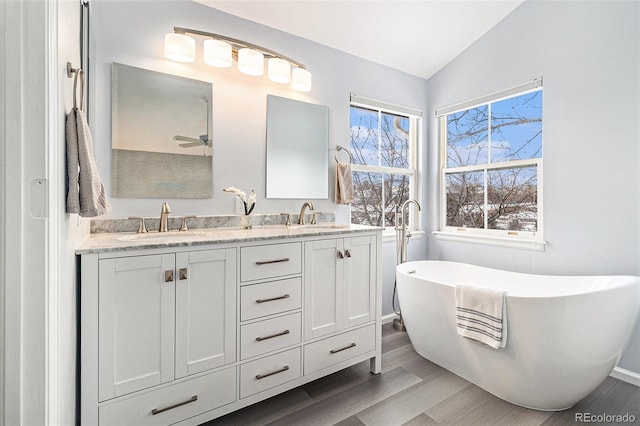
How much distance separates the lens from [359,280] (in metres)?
2.07

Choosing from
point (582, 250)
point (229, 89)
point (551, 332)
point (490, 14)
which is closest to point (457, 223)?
point (582, 250)

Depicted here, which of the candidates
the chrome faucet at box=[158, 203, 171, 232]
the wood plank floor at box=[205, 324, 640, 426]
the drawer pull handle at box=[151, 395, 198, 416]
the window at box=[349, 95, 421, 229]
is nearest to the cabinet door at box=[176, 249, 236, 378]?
the drawer pull handle at box=[151, 395, 198, 416]

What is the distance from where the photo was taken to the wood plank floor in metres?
1.66

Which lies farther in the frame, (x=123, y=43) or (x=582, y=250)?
(x=582, y=250)

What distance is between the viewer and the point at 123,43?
185 cm

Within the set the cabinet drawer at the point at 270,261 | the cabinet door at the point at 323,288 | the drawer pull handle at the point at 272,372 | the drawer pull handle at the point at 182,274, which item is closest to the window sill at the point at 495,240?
the cabinet door at the point at 323,288

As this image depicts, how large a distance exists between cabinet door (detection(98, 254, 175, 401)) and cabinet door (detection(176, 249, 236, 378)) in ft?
0.14

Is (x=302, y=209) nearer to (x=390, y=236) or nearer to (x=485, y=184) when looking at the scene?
(x=390, y=236)

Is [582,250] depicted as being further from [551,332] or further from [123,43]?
[123,43]

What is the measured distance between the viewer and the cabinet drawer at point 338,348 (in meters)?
1.85

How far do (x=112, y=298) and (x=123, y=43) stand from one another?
4.91ft

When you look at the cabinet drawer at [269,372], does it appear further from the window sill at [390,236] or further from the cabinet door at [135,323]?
the window sill at [390,236]

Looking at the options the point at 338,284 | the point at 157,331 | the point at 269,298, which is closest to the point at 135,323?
the point at 157,331

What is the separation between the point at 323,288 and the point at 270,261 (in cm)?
41
